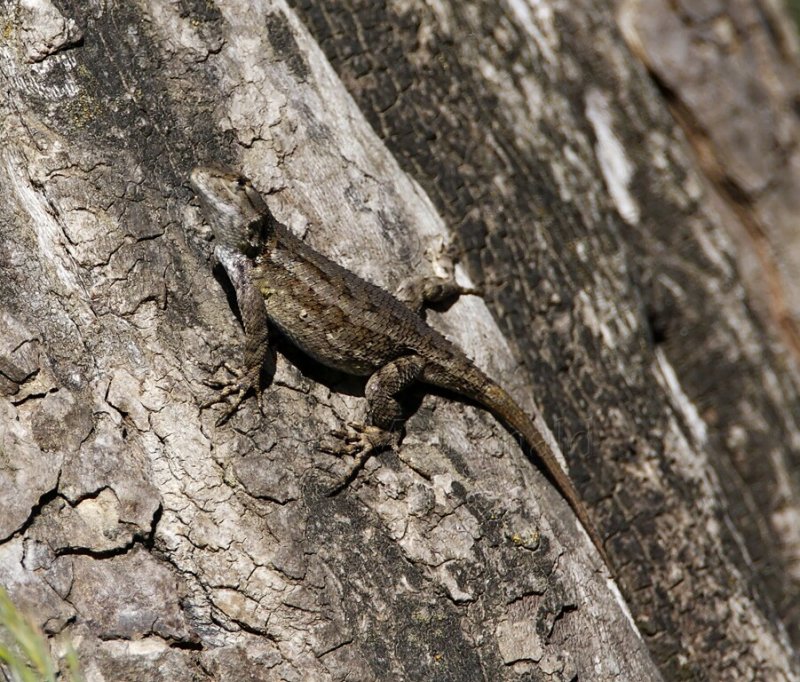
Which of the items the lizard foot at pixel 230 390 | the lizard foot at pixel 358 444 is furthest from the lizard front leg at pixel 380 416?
the lizard foot at pixel 230 390

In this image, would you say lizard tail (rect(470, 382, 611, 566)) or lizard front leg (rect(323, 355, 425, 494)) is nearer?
lizard front leg (rect(323, 355, 425, 494))

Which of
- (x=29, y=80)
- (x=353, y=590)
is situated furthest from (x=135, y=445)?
(x=29, y=80)

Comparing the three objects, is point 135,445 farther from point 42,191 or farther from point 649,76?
point 649,76

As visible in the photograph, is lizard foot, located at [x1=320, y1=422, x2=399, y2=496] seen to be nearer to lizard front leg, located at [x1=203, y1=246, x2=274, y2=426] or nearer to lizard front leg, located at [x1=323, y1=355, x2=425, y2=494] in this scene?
lizard front leg, located at [x1=323, y1=355, x2=425, y2=494]

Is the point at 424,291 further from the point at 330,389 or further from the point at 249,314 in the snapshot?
the point at 249,314

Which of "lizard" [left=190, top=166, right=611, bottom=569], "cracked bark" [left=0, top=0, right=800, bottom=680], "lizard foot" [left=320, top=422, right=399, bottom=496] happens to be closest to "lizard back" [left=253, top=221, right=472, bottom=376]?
"lizard" [left=190, top=166, right=611, bottom=569]

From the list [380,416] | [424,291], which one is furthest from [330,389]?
[424,291]

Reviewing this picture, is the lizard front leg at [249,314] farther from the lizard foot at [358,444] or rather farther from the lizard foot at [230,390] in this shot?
the lizard foot at [358,444]
